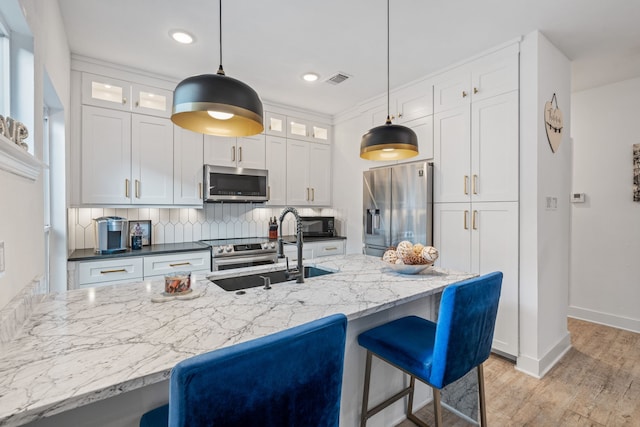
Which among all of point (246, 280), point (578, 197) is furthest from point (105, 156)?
point (578, 197)

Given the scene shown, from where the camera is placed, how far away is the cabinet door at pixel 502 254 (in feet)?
8.21

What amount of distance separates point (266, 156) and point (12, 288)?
2869 mm

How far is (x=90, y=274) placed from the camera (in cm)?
253

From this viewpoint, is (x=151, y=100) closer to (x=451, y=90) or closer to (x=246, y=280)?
(x=246, y=280)

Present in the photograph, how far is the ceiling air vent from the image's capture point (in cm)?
310

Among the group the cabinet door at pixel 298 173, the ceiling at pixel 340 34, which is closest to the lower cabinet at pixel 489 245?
the ceiling at pixel 340 34

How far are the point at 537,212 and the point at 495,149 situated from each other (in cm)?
60

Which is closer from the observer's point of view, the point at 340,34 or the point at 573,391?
the point at 573,391

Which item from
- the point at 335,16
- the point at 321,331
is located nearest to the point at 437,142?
the point at 335,16

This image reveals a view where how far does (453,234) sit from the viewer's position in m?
2.90

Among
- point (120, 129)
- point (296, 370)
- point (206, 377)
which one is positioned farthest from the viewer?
point (120, 129)

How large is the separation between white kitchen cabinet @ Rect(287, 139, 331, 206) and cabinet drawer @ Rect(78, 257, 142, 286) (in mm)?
1891

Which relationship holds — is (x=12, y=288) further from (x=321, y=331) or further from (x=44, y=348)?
(x=321, y=331)

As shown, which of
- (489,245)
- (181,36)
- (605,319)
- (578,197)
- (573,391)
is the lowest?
(573,391)
